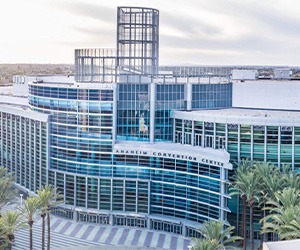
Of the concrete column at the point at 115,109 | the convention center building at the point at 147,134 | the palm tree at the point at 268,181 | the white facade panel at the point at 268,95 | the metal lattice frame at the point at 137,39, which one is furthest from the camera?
the metal lattice frame at the point at 137,39

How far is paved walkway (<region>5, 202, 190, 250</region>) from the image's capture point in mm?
76062

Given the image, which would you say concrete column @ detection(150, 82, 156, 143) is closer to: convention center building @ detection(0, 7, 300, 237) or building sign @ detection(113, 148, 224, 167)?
convention center building @ detection(0, 7, 300, 237)

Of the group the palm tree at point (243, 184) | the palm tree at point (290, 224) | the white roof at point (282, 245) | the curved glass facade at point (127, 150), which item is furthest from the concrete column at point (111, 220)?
the white roof at point (282, 245)

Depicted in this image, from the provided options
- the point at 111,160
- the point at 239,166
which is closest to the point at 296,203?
the point at 239,166

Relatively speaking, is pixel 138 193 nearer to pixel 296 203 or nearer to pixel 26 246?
pixel 26 246

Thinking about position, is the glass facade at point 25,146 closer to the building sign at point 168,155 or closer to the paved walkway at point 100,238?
the paved walkway at point 100,238

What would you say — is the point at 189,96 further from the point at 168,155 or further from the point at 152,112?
the point at 168,155

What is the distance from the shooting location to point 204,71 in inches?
3802

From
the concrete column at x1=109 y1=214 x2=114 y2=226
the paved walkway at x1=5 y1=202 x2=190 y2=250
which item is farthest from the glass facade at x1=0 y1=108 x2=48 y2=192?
the concrete column at x1=109 y1=214 x2=114 y2=226

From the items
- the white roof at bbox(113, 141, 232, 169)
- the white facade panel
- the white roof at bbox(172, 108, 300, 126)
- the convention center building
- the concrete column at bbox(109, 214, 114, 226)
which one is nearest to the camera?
the white roof at bbox(172, 108, 300, 126)

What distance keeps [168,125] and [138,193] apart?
1243 cm

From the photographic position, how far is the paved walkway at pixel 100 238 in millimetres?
76062

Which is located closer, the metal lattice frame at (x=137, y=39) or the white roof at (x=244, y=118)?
the white roof at (x=244, y=118)

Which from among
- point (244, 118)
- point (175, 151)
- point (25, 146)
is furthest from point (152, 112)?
point (25, 146)
